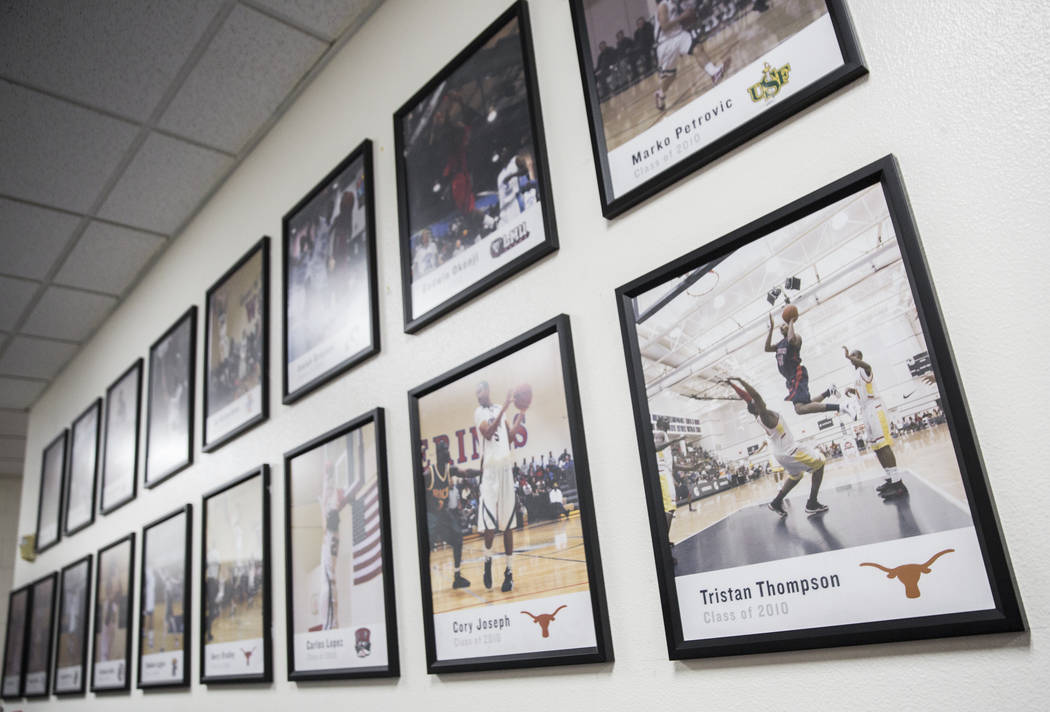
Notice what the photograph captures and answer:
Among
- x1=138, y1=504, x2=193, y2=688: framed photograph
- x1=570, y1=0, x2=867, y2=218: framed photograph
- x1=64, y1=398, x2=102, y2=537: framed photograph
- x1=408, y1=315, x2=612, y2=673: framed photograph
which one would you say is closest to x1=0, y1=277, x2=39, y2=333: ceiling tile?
x1=64, y1=398, x2=102, y2=537: framed photograph

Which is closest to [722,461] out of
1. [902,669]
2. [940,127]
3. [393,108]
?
[902,669]

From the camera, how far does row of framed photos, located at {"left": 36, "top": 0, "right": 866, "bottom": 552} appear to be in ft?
3.38

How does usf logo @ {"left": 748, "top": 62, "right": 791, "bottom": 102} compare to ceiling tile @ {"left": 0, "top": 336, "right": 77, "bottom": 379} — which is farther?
ceiling tile @ {"left": 0, "top": 336, "right": 77, "bottom": 379}

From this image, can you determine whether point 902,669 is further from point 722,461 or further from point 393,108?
point 393,108

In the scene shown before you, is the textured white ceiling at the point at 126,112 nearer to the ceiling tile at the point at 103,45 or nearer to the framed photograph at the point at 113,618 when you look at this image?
the ceiling tile at the point at 103,45

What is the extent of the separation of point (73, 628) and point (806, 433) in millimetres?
3307

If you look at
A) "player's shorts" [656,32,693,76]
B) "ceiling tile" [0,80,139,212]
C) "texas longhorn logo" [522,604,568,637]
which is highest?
"ceiling tile" [0,80,139,212]

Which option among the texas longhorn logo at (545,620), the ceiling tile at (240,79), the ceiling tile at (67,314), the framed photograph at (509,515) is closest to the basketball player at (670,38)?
the framed photograph at (509,515)

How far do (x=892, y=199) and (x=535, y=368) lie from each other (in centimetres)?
62

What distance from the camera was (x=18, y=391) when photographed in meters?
3.99

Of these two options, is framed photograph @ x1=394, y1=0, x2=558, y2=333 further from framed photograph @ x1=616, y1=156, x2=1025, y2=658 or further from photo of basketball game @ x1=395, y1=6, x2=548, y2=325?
framed photograph @ x1=616, y1=156, x2=1025, y2=658

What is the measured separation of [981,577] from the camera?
737 mm

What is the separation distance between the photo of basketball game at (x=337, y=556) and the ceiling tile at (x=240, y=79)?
1078 mm

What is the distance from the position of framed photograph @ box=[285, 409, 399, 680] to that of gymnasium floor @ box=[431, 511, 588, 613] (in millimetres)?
186
